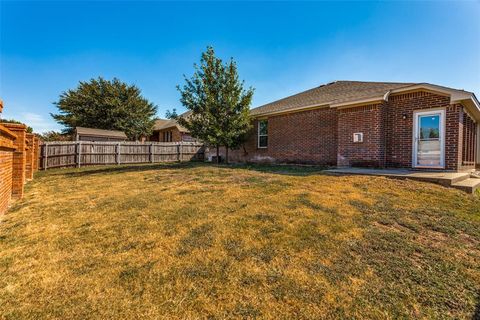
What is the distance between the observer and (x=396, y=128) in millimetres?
8266

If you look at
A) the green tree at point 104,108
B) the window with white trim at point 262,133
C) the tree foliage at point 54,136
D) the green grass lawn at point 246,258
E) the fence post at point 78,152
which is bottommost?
the green grass lawn at point 246,258

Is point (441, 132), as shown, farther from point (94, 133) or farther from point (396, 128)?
point (94, 133)

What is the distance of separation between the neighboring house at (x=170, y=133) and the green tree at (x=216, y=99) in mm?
9208

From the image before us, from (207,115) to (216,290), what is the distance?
10.2m

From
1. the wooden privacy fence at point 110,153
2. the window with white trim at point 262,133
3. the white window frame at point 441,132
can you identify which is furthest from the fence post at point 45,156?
the white window frame at point 441,132

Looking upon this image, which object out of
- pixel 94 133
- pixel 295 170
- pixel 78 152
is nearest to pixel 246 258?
pixel 295 170

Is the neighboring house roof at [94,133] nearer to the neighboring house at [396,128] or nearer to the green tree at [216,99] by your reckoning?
the green tree at [216,99]

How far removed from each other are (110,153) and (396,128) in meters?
17.4

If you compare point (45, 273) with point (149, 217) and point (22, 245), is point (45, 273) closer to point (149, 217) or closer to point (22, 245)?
point (22, 245)

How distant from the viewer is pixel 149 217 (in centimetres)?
395

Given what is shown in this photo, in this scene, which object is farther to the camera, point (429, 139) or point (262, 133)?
point (262, 133)

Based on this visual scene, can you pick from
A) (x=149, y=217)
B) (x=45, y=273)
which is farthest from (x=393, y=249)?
(x=45, y=273)

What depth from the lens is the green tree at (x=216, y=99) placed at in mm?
11812

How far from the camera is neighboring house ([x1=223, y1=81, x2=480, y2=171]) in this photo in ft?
23.8
